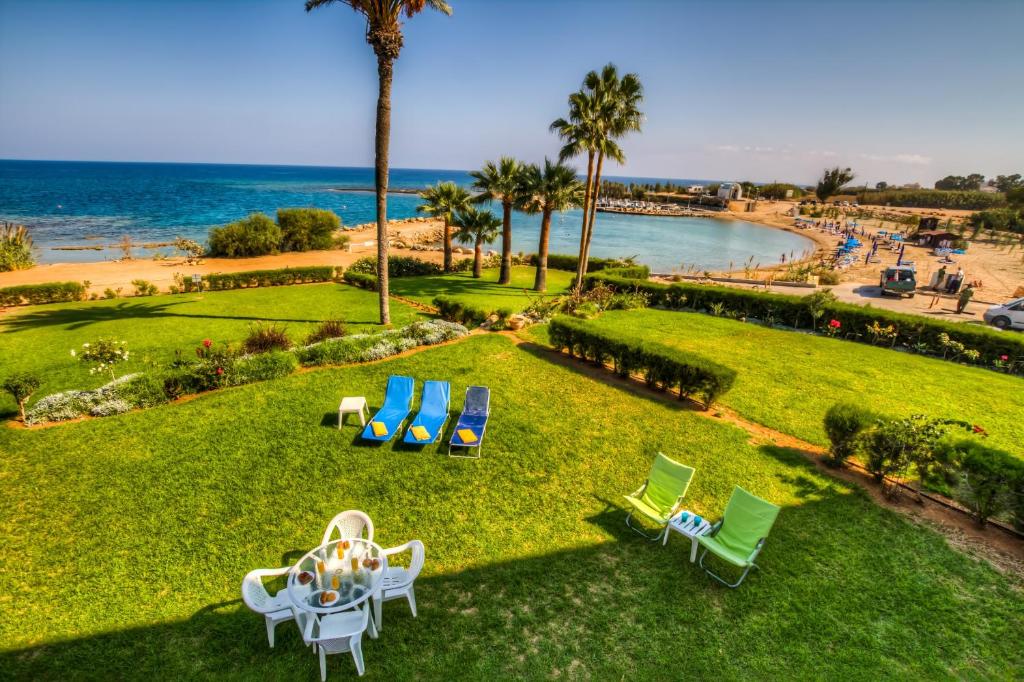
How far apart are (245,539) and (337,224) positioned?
140 feet

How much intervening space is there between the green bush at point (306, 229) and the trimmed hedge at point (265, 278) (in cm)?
1498

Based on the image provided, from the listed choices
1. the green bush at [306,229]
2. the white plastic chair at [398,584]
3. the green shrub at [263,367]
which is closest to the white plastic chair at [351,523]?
the white plastic chair at [398,584]

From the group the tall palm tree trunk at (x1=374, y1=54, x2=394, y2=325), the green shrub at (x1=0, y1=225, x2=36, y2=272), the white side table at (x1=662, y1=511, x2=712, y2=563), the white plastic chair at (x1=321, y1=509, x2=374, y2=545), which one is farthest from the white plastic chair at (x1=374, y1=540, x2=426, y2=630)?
the green shrub at (x1=0, y1=225, x2=36, y2=272)

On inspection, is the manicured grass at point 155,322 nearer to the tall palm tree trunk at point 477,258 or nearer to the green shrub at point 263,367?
the green shrub at point 263,367

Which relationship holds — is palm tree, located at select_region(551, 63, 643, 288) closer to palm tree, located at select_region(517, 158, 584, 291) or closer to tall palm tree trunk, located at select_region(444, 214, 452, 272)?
palm tree, located at select_region(517, 158, 584, 291)

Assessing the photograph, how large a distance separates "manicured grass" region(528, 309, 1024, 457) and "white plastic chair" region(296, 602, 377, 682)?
33.8 ft

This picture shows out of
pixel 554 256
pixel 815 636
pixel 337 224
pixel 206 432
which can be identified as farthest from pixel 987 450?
pixel 337 224

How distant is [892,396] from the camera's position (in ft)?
41.8

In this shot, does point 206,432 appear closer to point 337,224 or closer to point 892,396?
point 892,396

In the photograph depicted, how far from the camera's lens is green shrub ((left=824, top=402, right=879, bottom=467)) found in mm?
8976

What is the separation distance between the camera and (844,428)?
357 inches

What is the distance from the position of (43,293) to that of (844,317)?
38.1 m

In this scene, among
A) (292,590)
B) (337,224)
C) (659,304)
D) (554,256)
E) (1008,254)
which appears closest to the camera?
(292,590)

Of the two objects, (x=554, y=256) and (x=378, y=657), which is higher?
(x=554, y=256)
